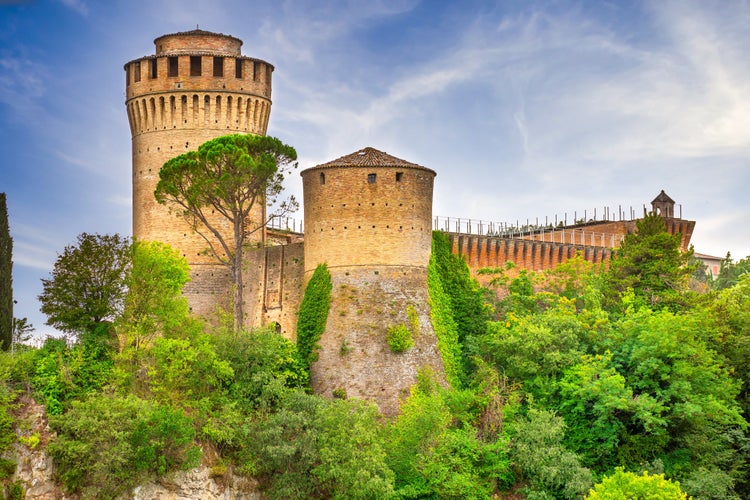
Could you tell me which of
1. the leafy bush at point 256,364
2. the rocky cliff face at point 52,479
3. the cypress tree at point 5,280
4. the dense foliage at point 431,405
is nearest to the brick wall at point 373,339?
the dense foliage at point 431,405

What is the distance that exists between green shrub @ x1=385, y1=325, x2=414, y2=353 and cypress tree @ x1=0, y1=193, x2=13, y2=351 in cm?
1247

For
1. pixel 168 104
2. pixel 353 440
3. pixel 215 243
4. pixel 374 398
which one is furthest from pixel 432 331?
pixel 168 104

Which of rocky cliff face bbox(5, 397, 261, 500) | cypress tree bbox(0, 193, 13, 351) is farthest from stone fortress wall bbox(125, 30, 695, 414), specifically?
cypress tree bbox(0, 193, 13, 351)

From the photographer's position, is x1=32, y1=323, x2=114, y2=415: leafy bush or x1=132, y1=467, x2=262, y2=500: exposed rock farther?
x1=32, y1=323, x2=114, y2=415: leafy bush

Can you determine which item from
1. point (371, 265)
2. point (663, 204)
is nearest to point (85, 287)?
point (371, 265)

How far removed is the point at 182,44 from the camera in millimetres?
46625

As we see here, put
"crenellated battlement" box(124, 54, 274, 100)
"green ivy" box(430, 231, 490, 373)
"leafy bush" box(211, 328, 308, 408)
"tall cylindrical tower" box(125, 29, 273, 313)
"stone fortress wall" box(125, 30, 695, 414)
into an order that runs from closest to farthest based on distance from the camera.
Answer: "leafy bush" box(211, 328, 308, 408), "stone fortress wall" box(125, 30, 695, 414), "green ivy" box(430, 231, 490, 373), "tall cylindrical tower" box(125, 29, 273, 313), "crenellated battlement" box(124, 54, 274, 100)

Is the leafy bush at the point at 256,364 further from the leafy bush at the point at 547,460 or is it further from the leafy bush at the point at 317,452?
the leafy bush at the point at 547,460

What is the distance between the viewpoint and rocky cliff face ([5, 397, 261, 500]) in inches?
1309

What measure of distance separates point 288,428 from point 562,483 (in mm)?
8418

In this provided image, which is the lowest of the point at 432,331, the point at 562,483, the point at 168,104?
the point at 562,483

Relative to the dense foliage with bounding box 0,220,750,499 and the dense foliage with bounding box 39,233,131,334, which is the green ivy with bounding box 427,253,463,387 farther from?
the dense foliage with bounding box 39,233,131,334

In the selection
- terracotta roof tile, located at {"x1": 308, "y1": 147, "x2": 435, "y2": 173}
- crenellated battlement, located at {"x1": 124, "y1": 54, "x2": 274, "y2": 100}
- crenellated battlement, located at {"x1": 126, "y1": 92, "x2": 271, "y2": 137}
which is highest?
crenellated battlement, located at {"x1": 124, "y1": 54, "x2": 274, "y2": 100}

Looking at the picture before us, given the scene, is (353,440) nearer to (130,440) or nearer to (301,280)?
(130,440)
